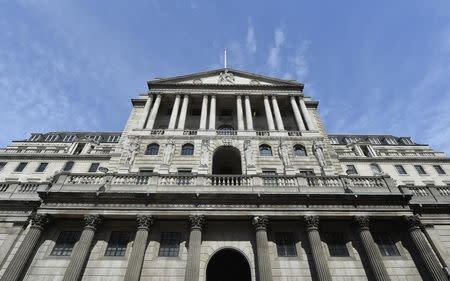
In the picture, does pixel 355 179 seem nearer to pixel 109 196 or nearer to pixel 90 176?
pixel 109 196

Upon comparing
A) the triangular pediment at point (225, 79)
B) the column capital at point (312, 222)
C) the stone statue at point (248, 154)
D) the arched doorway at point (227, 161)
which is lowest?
the column capital at point (312, 222)

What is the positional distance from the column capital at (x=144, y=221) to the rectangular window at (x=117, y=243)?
5.40 ft

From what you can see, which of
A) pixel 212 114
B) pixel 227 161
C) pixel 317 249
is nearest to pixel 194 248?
pixel 317 249

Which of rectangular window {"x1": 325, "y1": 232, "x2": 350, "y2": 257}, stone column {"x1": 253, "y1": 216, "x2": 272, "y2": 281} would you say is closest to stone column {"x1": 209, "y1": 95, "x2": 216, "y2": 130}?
stone column {"x1": 253, "y1": 216, "x2": 272, "y2": 281}

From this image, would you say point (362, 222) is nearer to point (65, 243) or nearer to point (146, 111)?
point (65, 243)

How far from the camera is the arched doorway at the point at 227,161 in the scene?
2700 cm

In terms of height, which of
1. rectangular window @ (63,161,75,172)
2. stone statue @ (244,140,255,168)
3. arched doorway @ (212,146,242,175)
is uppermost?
rectangular window @ (63,161,75,172)

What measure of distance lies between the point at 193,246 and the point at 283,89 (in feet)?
79.5

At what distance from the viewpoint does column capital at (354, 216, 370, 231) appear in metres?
17.8

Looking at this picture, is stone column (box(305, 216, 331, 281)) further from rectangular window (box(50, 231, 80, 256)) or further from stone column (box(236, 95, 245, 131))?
rectangular window (box(50, 231, 80, 256))

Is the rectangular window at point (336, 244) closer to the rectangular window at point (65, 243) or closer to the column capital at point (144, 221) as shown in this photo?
the column capital at point (144, 221)

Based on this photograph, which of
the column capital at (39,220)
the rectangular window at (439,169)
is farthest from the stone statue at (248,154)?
the rectangular window at (439,169)

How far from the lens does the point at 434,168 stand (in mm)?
44062

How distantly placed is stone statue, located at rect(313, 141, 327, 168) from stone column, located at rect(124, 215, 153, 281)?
16.5 m
